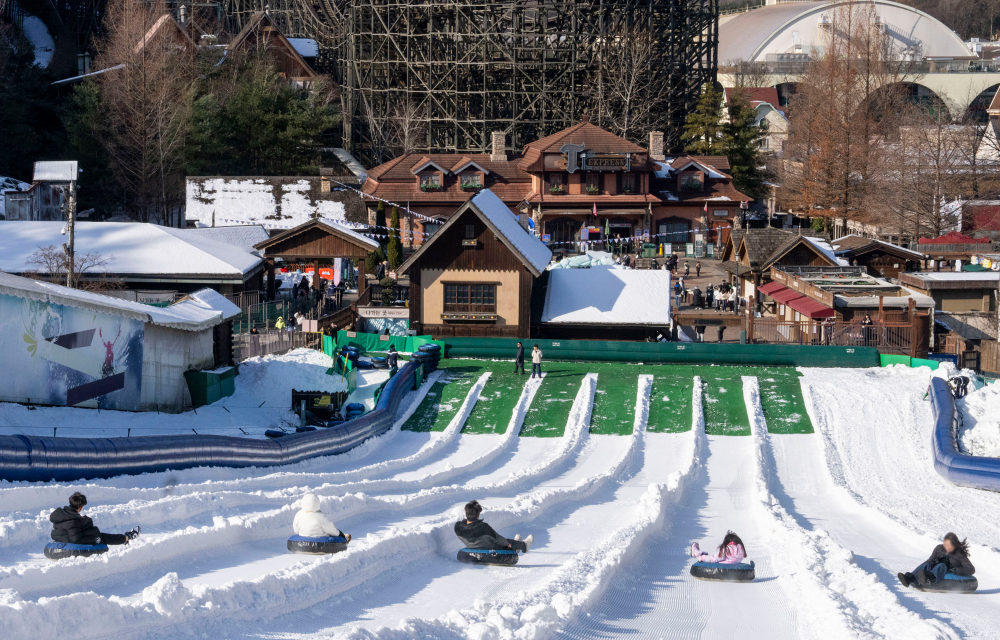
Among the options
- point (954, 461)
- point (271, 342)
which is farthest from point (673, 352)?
point (271, 342)

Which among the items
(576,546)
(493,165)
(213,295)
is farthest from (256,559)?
(493,165)

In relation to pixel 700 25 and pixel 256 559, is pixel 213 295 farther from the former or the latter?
pixel 700 25

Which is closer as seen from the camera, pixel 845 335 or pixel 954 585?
pixel 954 585

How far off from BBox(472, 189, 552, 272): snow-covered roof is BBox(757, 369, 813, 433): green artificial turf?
28.2 feet

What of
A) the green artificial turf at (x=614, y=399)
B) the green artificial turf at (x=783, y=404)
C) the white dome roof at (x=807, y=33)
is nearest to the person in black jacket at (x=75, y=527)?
the green artificial turf at (x=614, y=399)

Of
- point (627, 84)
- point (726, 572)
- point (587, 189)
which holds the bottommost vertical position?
point (726, 572)

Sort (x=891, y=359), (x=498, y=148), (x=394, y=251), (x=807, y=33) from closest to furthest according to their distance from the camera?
(x=891, y=359) → (x=394, y=251) → (x=498, y=148) → (x=807, y=33)

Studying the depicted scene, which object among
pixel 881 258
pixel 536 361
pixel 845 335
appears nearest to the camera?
pixel 536 361

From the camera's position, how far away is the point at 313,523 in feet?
40.8

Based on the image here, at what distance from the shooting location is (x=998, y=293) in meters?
38.5

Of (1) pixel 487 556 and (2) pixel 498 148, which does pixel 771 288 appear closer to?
(2) pixel 498 148

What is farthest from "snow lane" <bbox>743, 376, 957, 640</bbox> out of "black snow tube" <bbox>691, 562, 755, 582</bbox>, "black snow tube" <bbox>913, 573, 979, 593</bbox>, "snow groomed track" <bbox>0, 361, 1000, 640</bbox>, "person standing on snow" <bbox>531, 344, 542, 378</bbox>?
"person standing on snow" <bbox>531, 344, 542, 378</bbox>

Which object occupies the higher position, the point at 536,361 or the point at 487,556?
the point at 536,361

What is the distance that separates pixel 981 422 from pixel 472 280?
53.1ft
